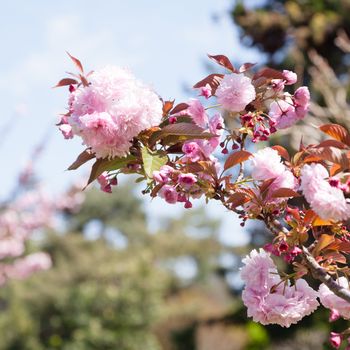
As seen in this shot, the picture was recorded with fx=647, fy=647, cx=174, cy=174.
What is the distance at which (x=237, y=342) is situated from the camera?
1234 centimetres

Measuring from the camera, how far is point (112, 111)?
4.45 feet

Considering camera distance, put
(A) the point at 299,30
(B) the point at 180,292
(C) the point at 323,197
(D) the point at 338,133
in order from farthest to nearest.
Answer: (B) the point at 180,292
(A) the point at 299,30
(D) the point at 338,133
(C) the point at 323,197

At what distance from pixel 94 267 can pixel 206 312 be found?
3.35 meters

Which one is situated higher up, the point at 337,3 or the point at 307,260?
the point at 307,260

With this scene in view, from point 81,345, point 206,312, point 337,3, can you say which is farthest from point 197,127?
point 206,312

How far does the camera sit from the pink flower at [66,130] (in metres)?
1.46

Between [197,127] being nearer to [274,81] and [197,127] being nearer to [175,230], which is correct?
[274,81]

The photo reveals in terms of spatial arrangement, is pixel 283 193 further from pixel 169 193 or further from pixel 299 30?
pixel 299 30

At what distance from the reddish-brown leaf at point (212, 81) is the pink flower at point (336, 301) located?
0.54m

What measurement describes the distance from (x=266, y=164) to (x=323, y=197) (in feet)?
0.73

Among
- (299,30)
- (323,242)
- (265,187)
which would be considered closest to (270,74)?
(265,187)

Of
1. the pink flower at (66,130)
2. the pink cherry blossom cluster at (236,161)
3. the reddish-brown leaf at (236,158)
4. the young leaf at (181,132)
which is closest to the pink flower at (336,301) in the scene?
the pink cherry blossom cluster at (236,161)

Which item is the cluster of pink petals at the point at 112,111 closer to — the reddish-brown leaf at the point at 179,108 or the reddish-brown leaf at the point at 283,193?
the reddish-brown leaf at the point at 179,108

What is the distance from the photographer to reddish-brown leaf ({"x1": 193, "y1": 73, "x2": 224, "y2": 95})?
1.60m
